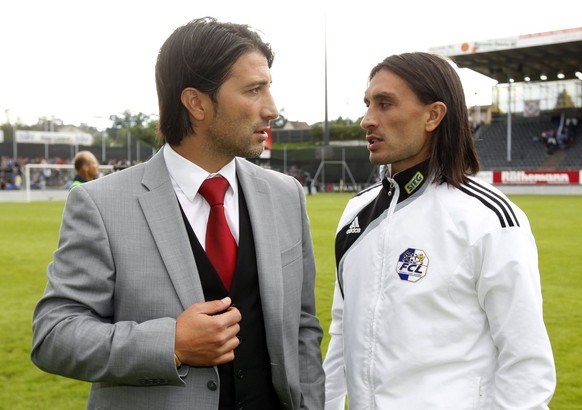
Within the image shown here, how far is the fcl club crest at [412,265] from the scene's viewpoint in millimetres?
1859

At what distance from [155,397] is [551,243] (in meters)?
11.1

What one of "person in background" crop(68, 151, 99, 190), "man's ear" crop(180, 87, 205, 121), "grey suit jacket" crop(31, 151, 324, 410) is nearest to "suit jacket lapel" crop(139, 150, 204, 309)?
"grey suit jacket" crop(31, 151, 324, 410)

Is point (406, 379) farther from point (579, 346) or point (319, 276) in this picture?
point (319, 276)

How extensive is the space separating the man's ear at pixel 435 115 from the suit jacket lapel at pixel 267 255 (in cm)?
55

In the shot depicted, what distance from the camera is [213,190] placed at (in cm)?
185

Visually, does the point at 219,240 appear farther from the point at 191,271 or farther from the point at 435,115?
the point at 435,115

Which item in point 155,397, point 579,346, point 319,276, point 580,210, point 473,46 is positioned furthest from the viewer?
point 473,46

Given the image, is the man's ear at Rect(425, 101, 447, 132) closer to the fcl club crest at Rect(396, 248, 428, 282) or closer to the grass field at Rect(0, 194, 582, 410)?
the fcl club crest at Rect(396, 248, 428, 282)

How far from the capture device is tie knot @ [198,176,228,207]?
184cm

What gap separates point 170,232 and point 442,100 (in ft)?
3.07

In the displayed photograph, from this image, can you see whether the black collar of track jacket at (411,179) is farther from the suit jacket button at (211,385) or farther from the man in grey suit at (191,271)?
the suit jacket button at (211,385)

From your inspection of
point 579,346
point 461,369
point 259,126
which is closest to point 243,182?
point 259,126

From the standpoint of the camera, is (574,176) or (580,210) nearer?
(580,210)

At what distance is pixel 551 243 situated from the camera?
11523mm
